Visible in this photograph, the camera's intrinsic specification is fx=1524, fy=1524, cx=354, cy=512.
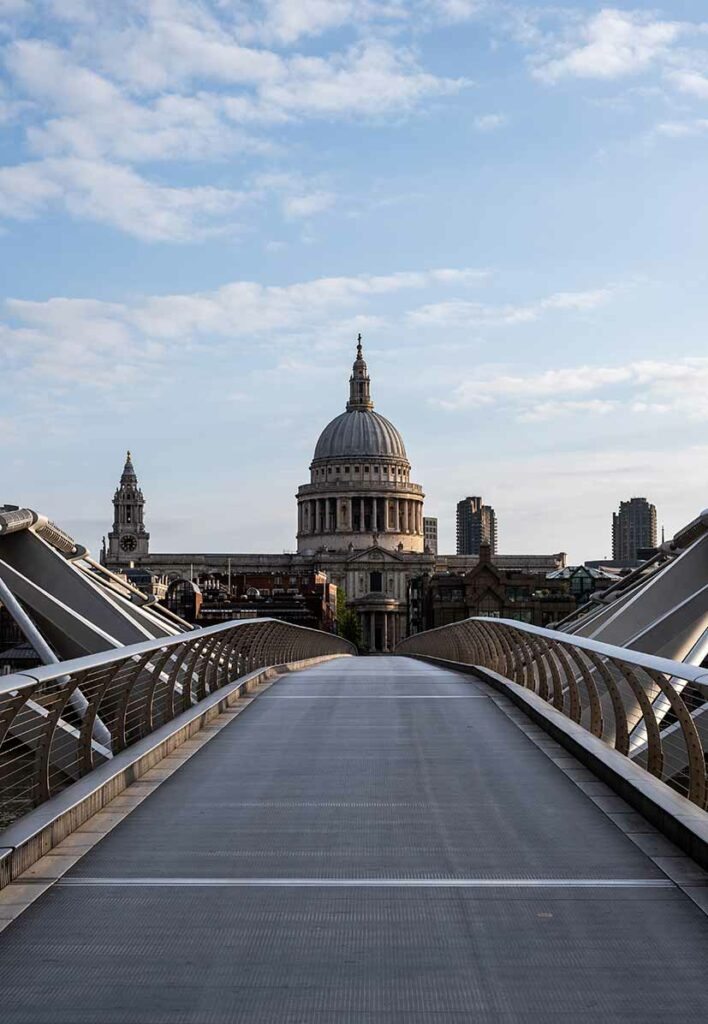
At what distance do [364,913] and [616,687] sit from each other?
5.25 meters

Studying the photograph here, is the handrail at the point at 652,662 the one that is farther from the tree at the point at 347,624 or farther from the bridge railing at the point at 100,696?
the tree at the point at 347,624

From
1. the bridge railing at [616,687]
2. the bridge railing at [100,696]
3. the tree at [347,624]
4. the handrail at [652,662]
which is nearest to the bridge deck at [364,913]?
the bridge railing at [616,687]

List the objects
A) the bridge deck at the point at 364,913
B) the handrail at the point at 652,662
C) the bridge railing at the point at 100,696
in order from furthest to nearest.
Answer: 1. the bridge railing at the point at 100,696
2. the handrail at the point at 652,662
3. the bridge deck at the point at 364,913

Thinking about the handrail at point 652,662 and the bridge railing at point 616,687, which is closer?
the handrail at point 652,662

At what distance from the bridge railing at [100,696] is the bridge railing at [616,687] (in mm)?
3750

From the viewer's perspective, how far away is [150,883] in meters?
8.08

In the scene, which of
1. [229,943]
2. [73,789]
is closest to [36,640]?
[73,789]

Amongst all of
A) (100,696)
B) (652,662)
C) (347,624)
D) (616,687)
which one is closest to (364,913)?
(652,662)

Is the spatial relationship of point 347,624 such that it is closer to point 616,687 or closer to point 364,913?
point 616,687

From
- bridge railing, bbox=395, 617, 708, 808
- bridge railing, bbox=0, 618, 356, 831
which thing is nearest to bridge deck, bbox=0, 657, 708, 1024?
bridge railing, bbox=395, 617, 708, 808

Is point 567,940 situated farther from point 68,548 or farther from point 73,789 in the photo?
point 68,548

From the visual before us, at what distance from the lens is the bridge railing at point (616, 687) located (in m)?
9.65

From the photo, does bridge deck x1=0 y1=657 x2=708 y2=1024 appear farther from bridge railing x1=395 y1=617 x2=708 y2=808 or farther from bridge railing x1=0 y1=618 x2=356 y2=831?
bridge railing x1=0 y1=618 x2=356 y2=831

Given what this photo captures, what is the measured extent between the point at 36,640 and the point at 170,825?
14741 mm
